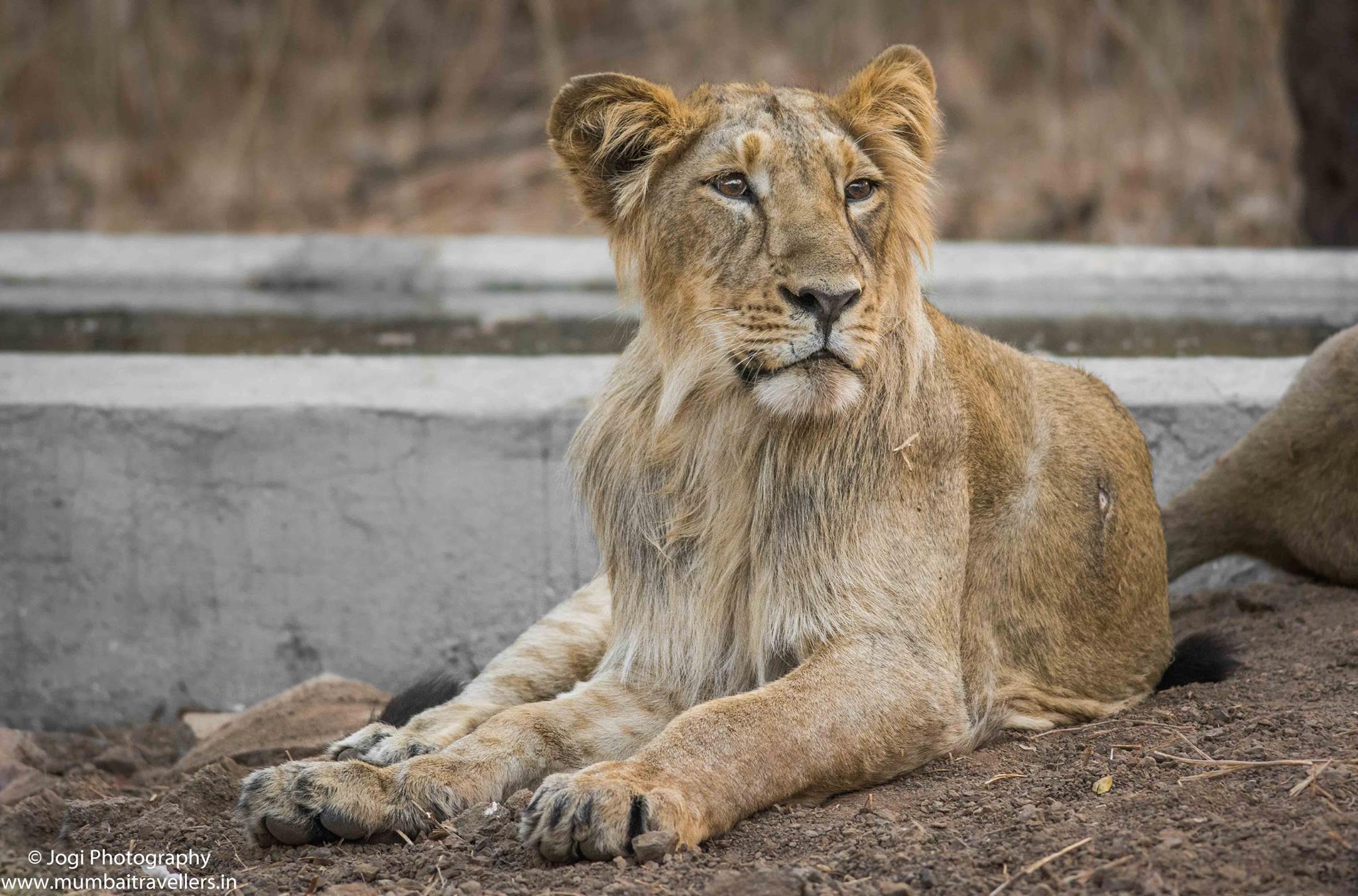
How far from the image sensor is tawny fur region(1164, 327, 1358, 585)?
4.84m

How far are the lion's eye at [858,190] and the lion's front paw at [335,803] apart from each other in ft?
5.52

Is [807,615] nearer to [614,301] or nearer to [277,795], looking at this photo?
[277,795]

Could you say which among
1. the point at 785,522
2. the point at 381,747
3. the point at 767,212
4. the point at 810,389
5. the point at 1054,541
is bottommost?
the point at 381,747

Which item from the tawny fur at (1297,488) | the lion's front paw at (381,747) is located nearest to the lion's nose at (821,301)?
the lion's front paw at (381,747)

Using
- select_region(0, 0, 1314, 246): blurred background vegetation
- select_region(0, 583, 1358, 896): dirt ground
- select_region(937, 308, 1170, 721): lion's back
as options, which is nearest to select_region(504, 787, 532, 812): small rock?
select_region(0, 583, 1358, 896): dirt ground

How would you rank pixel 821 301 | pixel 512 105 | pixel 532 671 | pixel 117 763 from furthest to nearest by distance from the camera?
1. pixel 512 105
2. pixel 117 763
3. pixel 532 671
4. pixel 821 301

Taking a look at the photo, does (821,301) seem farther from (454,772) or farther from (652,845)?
(454,772)

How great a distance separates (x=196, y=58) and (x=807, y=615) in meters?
13.2

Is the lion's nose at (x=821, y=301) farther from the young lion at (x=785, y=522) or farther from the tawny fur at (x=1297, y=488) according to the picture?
the tawny fur at (x=1297, y=488)

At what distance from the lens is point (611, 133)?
3.75m

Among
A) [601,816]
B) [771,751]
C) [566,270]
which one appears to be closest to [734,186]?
[771,751]

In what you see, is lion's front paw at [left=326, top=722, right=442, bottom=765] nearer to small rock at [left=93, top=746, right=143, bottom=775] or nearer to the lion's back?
small rock at [left=93, top=746, right=143, bottom=775]

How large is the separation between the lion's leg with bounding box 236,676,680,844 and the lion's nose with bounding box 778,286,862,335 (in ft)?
3.86

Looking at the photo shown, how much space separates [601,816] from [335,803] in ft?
2.23
